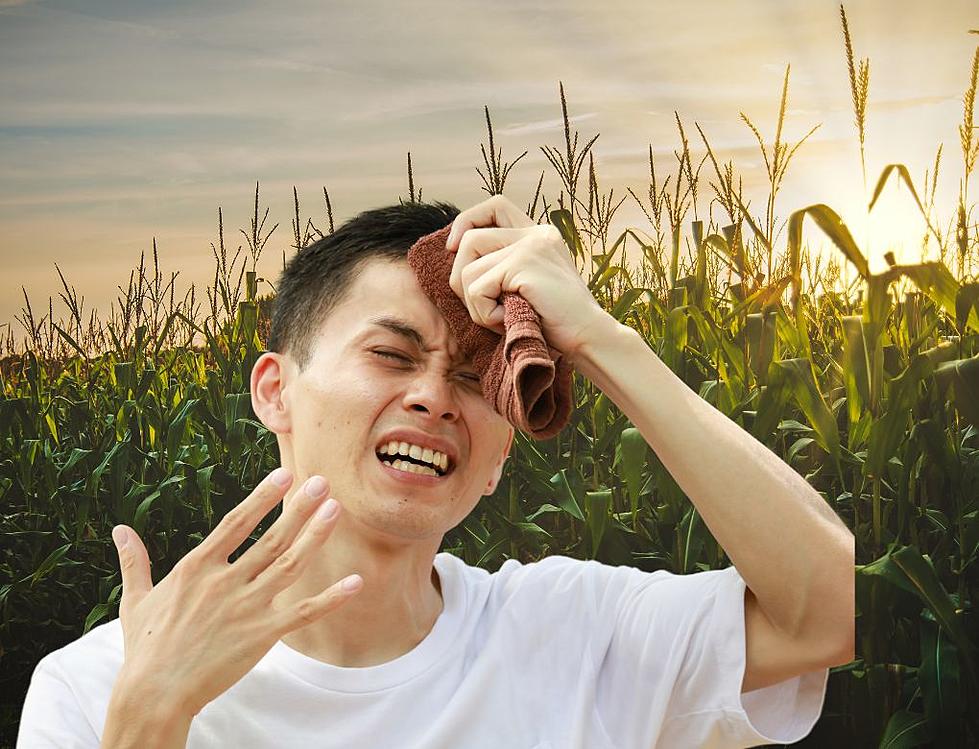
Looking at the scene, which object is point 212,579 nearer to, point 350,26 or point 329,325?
point 329,325

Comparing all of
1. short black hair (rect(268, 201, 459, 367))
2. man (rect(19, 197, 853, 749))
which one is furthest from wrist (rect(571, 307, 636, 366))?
short black hair (rect(268, 201, 459, 367))

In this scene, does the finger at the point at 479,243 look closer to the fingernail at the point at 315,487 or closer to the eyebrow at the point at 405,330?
the eyebrow at the point at 405,330

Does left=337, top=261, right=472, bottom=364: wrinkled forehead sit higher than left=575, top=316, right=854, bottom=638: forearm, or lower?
higher

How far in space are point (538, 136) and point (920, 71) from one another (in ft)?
2.16

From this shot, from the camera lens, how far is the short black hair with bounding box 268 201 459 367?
1224 millimetres

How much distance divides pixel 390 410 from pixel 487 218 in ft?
0.76

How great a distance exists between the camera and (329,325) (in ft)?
3.97

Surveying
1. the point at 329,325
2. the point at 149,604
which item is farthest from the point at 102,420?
the point at 149,604

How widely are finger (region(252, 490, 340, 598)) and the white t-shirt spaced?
208 mm

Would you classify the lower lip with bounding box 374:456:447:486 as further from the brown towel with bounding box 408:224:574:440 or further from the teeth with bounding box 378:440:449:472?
the brown towel with bounding box 408:224:574:440

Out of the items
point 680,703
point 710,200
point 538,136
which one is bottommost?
point 680,703

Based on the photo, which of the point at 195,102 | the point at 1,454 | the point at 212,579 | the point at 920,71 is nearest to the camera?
the point at 212,579

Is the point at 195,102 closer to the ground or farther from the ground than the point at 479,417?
farther from the ground

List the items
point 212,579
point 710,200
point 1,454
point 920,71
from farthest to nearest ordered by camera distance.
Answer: point 1,454, point 710,200, point 920,71, point 212,579
